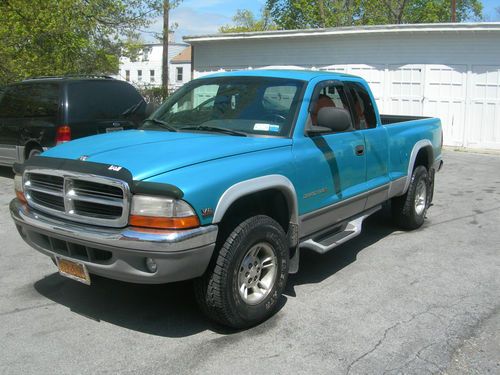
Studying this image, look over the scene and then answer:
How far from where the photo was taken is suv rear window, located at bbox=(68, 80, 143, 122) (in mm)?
8263

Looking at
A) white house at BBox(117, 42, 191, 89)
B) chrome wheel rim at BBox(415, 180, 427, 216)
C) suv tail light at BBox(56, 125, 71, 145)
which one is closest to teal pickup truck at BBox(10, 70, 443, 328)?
chrome wheel rim at BBox(415, 180, 427, 216)

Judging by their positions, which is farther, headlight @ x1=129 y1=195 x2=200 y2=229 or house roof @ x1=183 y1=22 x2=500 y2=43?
house roof @ x1=183 y1=22 x2=500 y2=43

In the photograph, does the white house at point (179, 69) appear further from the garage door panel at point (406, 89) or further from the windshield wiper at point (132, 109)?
the windshield wiper at point (132, 109)

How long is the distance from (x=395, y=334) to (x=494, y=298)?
1.29m

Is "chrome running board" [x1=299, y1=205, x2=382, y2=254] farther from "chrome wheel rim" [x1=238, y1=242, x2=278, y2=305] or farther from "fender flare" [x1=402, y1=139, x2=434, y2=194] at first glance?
"fender flare" [x1=402, y1=139, x2=434, y2=194]

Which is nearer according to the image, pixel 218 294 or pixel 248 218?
pixel 218 294

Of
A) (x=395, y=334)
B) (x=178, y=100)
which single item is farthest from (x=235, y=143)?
(x=395, y=334)

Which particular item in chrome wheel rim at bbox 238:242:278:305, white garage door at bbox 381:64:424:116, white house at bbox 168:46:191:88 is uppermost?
white house at bbox 168:46:191:88

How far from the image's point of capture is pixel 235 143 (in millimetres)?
3996

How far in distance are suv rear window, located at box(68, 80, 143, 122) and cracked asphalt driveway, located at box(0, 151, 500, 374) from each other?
2988mm

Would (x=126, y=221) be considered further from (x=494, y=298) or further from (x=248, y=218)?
(x=494, y=298)

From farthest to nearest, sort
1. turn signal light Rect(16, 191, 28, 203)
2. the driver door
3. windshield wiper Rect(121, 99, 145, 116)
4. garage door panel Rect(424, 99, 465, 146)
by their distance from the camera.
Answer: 1. garage door panel Rect(424, 99, 465, 146)
2. windshield wiper Rect(121, 99, 145, 116)
3. the driver door
4. turn signal light Rect(16, 191, 28, 203)

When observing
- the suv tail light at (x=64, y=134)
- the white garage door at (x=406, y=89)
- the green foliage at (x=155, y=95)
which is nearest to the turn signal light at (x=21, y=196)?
the suv tail light at (x=64, y=134)

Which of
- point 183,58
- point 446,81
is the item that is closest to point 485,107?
point 446,81
